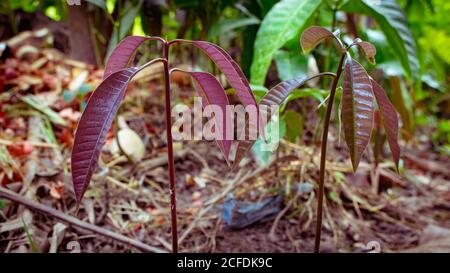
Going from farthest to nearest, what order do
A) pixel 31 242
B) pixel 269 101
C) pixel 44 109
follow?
pixel 44 109 < pixel 31 242 < pixel 269 101

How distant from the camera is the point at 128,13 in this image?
119 cm

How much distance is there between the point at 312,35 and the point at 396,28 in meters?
0.54

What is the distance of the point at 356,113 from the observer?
0.51 m

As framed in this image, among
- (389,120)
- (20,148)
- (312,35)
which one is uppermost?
(312,35)

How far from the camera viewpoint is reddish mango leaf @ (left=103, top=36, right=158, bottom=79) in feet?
1.84

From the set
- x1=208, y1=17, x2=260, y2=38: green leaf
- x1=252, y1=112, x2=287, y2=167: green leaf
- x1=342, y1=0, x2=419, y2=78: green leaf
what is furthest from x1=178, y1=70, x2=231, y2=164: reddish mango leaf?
x1=208, y1=17, x2=260, y2=38: green leaf

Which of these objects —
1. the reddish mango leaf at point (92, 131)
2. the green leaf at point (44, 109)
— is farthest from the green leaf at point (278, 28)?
the green leaf at point (44, 109)

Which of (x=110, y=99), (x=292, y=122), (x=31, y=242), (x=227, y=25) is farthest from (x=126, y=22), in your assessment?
(x=110, y=99)

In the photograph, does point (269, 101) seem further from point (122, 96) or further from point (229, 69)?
point (122, 96)

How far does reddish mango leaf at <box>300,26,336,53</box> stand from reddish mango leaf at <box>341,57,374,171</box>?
8 cm

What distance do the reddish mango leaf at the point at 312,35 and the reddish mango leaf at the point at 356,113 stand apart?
0.08 metres

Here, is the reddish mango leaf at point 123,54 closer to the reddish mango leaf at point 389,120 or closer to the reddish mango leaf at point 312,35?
the reddish mango leaf at point 312,35

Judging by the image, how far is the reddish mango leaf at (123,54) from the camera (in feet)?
1.84
